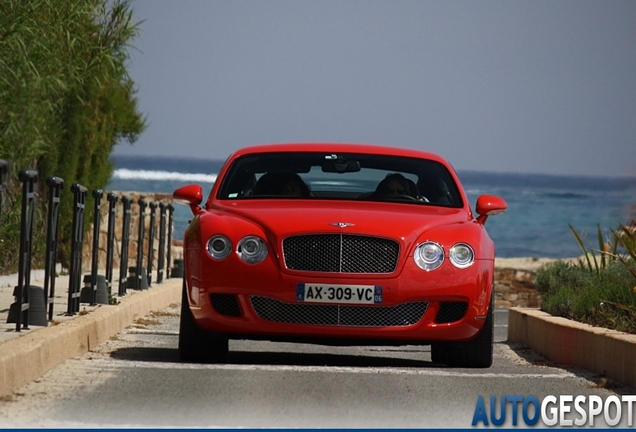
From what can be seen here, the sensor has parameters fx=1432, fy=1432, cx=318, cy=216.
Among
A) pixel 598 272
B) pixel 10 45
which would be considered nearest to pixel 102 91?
pixel 10 45

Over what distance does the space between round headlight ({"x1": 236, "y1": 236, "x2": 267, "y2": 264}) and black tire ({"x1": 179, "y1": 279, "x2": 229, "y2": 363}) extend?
1.95 feet

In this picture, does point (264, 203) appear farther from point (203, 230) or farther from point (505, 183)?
point (505, 183)

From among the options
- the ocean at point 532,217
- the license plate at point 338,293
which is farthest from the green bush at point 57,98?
the ocean at point 532,217

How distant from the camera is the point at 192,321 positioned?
9.54 m

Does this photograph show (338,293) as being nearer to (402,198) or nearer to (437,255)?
(437,255)

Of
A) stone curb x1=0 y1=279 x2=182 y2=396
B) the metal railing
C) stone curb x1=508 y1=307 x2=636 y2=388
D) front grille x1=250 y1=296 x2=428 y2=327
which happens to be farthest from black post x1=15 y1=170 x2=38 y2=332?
stone curb x1=508 y1=307 x2=636 y2=388

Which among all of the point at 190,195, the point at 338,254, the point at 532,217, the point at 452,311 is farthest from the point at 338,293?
the point at 532,217

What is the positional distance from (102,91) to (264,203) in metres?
10.9

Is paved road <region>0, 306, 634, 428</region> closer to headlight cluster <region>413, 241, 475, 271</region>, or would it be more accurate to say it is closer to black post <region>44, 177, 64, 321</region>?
black post <region>44, 177, 64, 321</region>

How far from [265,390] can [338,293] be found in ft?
4.74

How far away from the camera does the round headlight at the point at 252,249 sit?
30.4 ft

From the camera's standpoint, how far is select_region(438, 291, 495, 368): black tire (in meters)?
9.68

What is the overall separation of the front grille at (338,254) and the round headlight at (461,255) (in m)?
0.38

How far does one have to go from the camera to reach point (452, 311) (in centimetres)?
946
